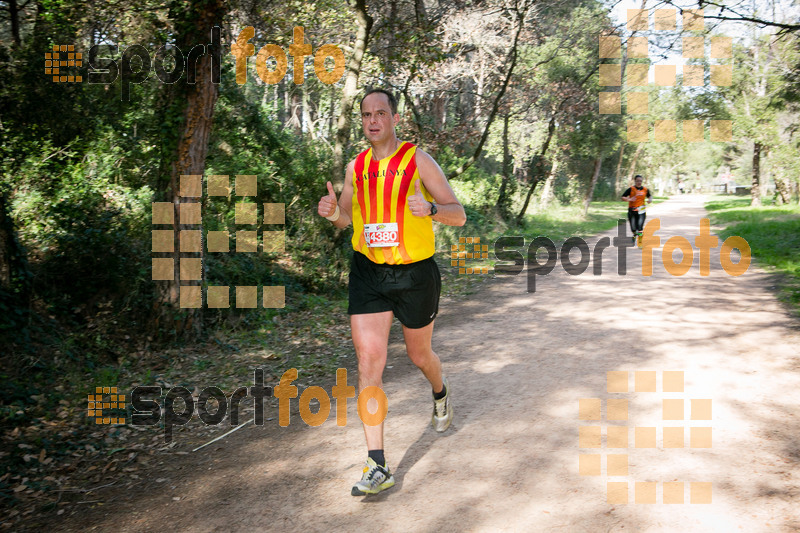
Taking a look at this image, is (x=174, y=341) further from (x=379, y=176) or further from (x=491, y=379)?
(x=379, y=176)

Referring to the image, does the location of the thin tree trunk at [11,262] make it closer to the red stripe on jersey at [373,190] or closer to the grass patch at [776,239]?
the red stripe on jersey at [373,190]

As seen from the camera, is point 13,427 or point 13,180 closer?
point 13,427

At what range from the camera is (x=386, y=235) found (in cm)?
418

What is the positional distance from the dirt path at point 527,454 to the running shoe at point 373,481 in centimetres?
6

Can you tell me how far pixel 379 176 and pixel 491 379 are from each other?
2.92 meters

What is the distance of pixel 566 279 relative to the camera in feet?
40.3

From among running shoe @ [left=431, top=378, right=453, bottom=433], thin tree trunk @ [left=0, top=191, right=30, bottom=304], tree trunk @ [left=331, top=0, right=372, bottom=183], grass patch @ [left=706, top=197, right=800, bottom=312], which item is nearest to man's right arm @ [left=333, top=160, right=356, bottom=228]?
running shoe @ [left=431, top=378, right=453, bottom=433]

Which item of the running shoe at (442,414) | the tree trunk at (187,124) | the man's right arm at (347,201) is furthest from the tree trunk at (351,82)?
the running shoe at (442,414)

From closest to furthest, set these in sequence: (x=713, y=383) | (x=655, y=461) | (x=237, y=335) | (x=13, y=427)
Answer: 1. (x=655, y=461)
2. (x=13, y=427)
3. (x=713, y=383)
4. (x=237, y=335)

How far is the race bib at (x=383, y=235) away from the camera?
418cm

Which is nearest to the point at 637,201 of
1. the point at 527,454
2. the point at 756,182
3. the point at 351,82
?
the point at 351,82

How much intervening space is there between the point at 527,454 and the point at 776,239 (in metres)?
16.6

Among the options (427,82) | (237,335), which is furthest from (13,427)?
(427,82)

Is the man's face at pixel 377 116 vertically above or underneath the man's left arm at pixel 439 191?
above
